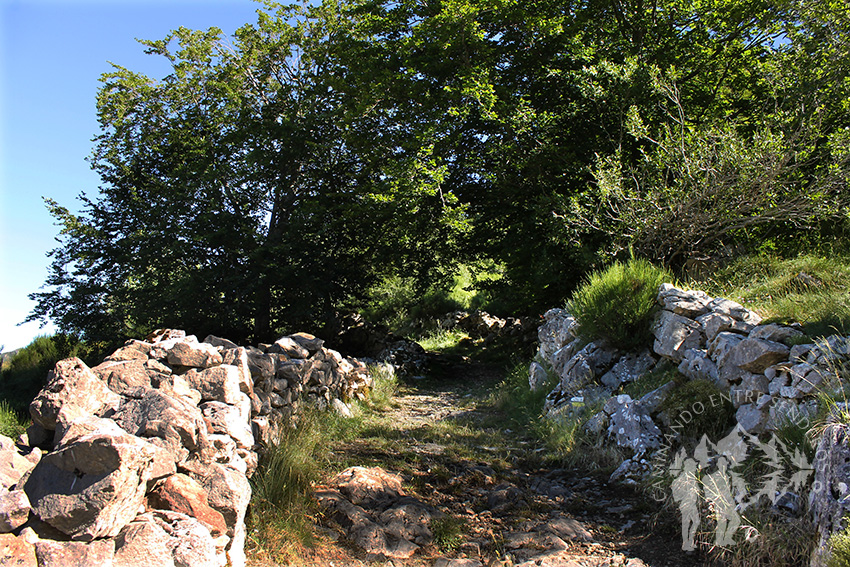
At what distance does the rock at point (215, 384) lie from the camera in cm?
472

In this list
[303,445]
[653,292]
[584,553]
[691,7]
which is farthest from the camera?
[691,7]

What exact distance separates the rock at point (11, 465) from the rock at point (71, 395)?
12.1 inches

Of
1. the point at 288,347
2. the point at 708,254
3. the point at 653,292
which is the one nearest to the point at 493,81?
the point at 708,254

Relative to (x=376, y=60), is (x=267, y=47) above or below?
above

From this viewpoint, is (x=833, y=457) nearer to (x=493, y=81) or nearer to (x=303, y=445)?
(x=303, y=445)

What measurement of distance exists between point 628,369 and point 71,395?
6328 millimetres

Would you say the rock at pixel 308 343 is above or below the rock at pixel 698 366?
above

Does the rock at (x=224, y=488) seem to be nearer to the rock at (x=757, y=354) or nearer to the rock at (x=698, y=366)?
the rock at (x=757, y=354)

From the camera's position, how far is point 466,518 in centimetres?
470

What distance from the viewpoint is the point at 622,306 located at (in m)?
7.73

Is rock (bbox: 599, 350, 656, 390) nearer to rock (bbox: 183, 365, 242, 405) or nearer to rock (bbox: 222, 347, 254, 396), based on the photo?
rock (bbox: 222, 347, 254, 396)

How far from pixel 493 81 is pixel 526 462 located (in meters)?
8.90

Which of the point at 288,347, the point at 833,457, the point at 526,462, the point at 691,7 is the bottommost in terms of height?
the point at 526,462

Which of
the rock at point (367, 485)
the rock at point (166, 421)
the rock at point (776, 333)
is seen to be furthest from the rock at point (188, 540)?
the rock at point (776, 333)
